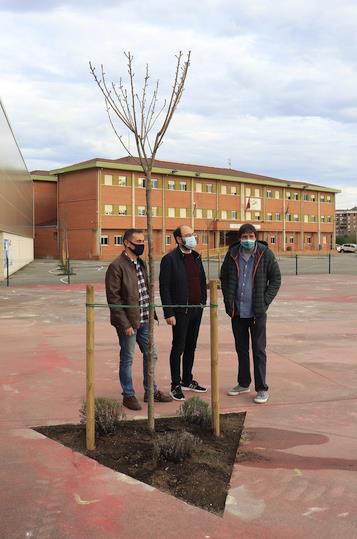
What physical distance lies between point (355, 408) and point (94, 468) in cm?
268

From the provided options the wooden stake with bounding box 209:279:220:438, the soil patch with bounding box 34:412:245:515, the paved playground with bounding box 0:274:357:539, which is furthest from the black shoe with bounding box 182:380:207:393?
the wooden stake with bounding box 209:279:220:438

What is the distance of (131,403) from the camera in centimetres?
521

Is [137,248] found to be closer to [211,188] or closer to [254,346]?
[254,346]

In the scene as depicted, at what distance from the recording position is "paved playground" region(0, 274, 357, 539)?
Answer: 9.86 feet

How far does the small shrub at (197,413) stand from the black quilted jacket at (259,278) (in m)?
1.33

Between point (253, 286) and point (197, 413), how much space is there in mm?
1612

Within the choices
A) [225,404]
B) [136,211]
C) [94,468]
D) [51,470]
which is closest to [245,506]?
[94,468]

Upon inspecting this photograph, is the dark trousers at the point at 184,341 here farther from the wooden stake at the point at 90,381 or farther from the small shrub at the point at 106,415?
the wooden stake at the point at 90,381

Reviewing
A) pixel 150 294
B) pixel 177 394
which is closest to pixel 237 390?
pixel 177 394

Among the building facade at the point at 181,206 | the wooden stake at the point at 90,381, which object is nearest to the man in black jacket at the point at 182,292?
the wooden stake at the point at 90,381

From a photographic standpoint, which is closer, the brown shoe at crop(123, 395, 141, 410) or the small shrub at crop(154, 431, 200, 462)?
the small shrub at crop(154, 431, 200, 462)

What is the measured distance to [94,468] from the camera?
12.4ft

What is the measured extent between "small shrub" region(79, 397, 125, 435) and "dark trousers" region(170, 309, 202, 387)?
122 cm

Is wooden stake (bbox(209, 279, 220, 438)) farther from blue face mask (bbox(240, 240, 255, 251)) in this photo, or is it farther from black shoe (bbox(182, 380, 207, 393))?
black shoe (bbox(182, 380, 207, 393))
